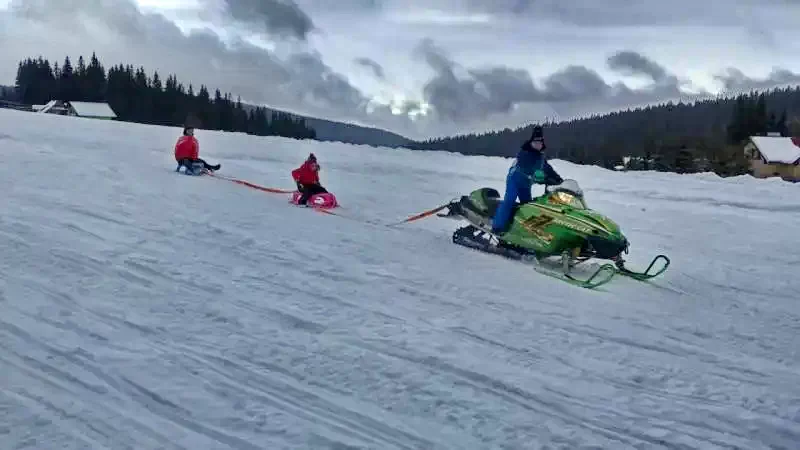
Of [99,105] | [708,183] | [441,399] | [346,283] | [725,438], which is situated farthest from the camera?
[99,105]

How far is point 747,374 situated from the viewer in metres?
5.13

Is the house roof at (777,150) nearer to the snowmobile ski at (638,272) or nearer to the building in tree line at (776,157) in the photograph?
the building in tree line at (776,157)

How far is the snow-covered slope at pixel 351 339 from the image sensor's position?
156 inches

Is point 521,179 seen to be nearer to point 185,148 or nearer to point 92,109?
point 185,148

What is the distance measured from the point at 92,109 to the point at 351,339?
224 feet

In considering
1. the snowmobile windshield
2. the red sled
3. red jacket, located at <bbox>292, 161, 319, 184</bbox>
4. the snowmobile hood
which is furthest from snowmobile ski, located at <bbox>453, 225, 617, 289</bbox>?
red jacket, located at <bbox>292, 161, 319, 184</bbox>

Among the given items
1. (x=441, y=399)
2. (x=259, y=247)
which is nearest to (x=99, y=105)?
(x=259, y=247)

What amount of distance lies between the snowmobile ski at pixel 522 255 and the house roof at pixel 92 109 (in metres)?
62.6

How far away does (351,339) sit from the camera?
5.27 metres

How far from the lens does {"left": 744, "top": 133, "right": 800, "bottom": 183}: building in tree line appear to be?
147 feet

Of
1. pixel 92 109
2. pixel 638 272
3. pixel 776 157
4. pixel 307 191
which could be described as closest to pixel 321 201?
pixel 307 191

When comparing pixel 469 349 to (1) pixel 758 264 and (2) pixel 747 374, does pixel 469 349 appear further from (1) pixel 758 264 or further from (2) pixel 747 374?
(1) pixel 758 264

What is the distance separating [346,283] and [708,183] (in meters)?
16.7

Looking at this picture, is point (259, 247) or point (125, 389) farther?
point (259, 247)
